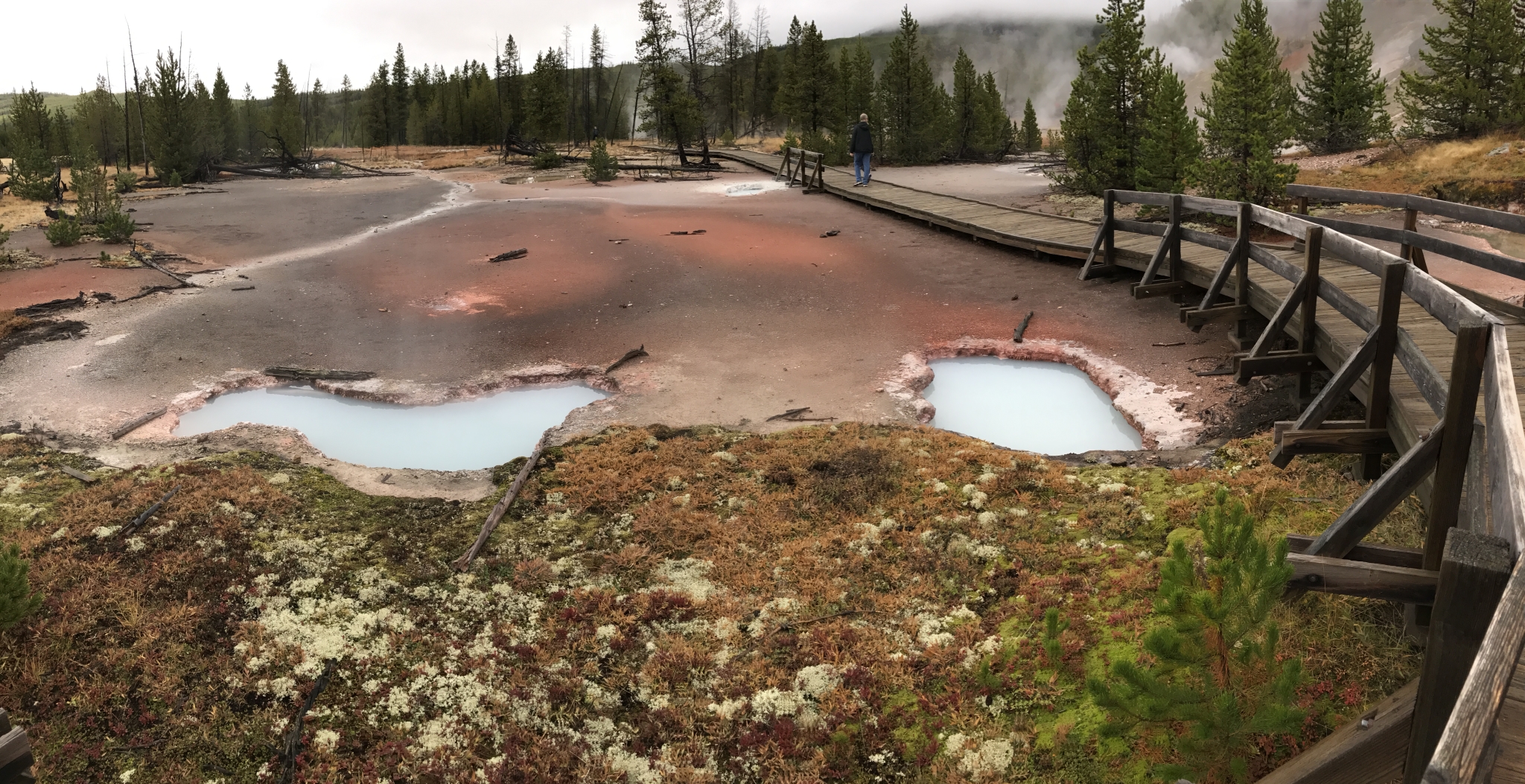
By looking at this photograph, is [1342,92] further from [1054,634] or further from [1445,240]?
[1054,634]

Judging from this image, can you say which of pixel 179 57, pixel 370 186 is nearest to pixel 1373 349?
pixel 370 186

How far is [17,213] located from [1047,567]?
3487cm

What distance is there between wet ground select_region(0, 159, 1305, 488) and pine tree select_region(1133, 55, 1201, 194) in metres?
5.30

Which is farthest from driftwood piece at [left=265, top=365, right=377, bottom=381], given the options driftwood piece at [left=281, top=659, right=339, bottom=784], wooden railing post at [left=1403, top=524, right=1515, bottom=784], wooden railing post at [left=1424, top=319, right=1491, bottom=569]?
wooden railing post at [left=1403, top=524, right=1515, bottom=784]

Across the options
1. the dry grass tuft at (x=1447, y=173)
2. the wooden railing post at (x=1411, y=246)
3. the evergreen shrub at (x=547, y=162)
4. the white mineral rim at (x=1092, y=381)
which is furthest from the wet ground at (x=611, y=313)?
the evergreen shrub at (x=547, y=162)

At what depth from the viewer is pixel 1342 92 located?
36.1 m

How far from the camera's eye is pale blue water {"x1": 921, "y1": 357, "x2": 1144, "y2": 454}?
10.8 m

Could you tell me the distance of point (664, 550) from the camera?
7840 millimetres

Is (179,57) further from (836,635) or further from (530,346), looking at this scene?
(836,635)

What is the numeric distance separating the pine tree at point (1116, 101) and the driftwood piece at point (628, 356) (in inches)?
608

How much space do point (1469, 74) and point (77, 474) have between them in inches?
1617

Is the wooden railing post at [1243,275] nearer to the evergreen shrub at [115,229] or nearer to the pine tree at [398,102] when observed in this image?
the evergreen shrub at [115,229]

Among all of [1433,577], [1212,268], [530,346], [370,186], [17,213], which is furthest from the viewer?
[370,186]

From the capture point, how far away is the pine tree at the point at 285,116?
5984cm
